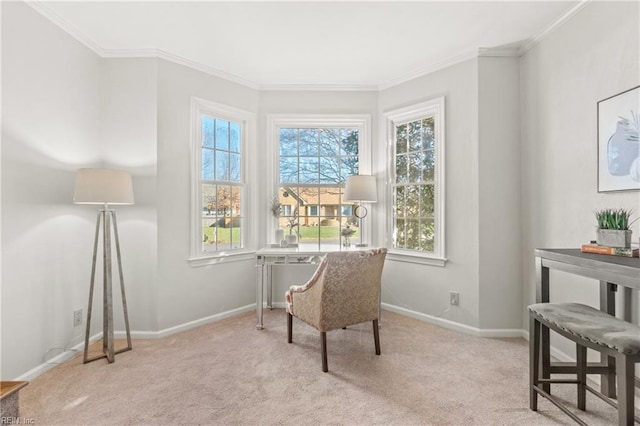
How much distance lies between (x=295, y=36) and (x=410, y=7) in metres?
1.00

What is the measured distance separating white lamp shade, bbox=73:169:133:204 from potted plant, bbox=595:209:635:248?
3372mm

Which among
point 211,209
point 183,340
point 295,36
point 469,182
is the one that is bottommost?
point 183,340

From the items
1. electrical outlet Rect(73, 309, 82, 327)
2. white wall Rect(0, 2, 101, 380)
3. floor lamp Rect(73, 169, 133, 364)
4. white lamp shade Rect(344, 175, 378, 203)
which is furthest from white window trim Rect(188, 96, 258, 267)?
white lamp shade Rect(344, 175, 378, 203)

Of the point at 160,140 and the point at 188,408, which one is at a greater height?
the point at 160,140

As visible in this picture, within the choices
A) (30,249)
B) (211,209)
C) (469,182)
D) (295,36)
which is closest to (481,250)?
(469,182)

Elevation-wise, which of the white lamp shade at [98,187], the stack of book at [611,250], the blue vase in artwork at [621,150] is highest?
the blue vase in artwork at [621,150]

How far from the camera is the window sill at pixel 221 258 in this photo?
128 inches

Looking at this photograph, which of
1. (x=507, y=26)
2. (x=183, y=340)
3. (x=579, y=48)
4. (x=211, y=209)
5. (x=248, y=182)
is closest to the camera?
(x=579, y=48)

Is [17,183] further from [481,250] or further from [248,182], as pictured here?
[481,250]

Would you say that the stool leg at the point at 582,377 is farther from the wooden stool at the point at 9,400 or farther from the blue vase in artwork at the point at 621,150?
the wooden stool at the point at 9,400

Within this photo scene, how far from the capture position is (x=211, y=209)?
348 centimetres

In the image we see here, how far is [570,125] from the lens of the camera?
2.40m

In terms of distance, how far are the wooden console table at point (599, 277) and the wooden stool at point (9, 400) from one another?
2.90 meters

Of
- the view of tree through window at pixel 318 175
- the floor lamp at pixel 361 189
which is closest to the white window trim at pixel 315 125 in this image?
the view of tree through window at pixel 318 175
